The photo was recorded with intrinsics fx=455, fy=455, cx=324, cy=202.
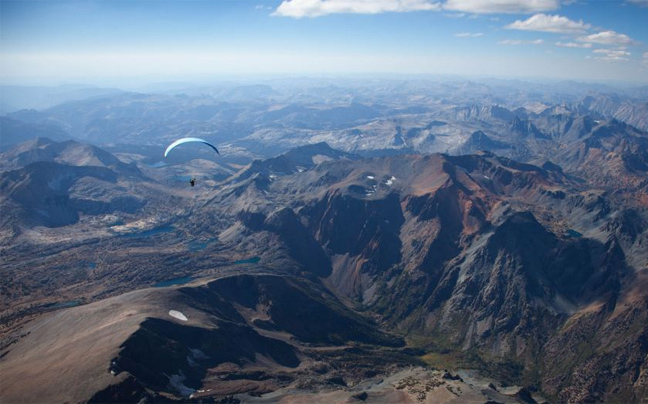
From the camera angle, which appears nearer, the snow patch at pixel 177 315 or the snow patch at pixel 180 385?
the snow patch at pixel 180 385

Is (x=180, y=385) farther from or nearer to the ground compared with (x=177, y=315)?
nearer to the ground

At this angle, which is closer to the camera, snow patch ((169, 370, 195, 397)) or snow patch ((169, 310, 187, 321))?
snow patch ((169, 370, 195, 397))

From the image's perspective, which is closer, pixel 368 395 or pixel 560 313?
pixel 368 395

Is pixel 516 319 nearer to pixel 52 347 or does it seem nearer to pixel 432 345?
pixel 432 345

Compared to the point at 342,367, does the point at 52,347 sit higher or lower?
higher

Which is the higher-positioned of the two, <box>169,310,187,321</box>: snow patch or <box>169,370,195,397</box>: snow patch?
<box>169,310,187,321</box>: snow patch

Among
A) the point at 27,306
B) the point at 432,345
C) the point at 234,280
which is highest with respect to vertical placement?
the point at 234,280

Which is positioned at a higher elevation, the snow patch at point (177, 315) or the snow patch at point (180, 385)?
the snow patch at point (177, 315)

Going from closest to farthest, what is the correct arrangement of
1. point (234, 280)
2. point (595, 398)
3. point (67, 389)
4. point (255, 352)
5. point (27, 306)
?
1. point (67, 389)
2. point (255, 352)
3. point (595, 398)
4. point (234, 280)
5. point (27, 306)

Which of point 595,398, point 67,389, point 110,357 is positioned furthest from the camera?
point 595,398

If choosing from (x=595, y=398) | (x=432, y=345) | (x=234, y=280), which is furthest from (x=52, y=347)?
(x=595, y=398)

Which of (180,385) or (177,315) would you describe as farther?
(177,315)
